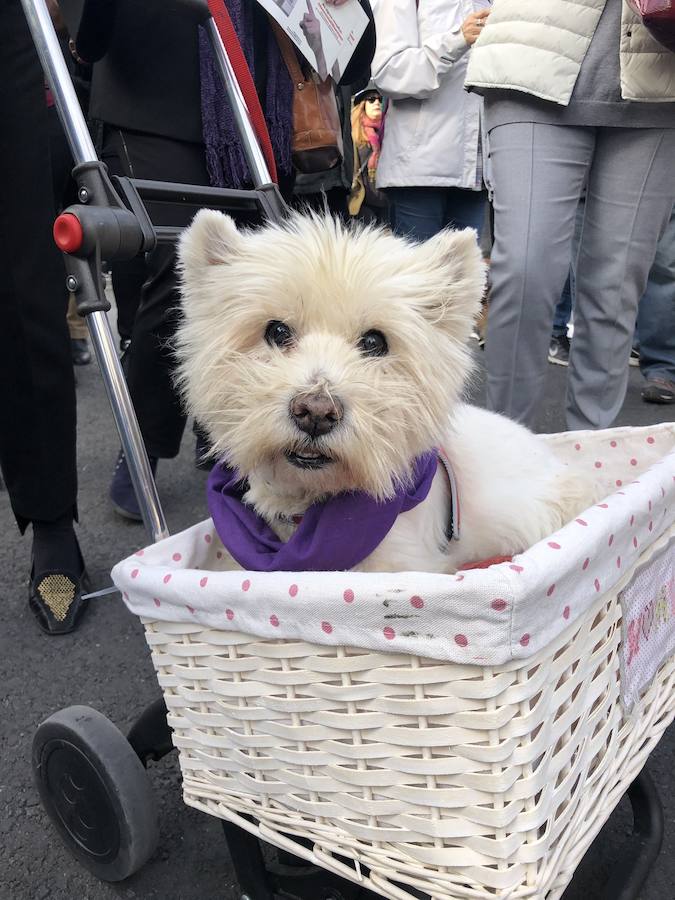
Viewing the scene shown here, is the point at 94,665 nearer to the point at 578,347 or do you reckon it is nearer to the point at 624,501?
the point at 624,501

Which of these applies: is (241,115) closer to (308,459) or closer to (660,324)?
(308,459)

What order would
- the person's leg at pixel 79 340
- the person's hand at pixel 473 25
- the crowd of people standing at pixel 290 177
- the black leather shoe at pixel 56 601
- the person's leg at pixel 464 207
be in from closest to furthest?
the crowd of people standing at pixel 290 177, the black leather shoe at pixel 56 601, the person's hand at pixel 473 25, the person's leg at pixel 464 207, the person's leg at pixel 79 340

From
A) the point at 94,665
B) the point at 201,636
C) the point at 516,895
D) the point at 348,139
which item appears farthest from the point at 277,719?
the point at 348,139

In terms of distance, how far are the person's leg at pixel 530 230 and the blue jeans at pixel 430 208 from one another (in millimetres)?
1583

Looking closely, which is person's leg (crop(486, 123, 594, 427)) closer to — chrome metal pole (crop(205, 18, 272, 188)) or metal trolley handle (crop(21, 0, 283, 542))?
chrome metal pole (crop(205, 18, 272, 188))

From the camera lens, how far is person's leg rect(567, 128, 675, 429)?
2.45 metres

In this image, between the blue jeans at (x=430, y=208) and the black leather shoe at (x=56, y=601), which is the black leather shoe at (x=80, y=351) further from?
the black leather shoe at (x=56, y=601)

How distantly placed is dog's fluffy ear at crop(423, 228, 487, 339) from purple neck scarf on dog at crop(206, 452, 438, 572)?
→ 0.29 metres

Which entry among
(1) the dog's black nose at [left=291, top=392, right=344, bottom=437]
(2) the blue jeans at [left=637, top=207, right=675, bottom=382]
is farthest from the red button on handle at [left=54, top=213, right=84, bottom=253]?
(2) the blue jeans at [left=637, top=207, right=675, bottom=382]

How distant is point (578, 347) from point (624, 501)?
1850mm

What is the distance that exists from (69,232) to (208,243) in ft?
0.95

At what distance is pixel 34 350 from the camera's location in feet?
7.34

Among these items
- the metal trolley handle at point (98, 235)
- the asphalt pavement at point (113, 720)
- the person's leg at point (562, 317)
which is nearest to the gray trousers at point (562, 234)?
the asphalt pavement at point (113, 720)

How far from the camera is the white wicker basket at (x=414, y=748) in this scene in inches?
37.9
